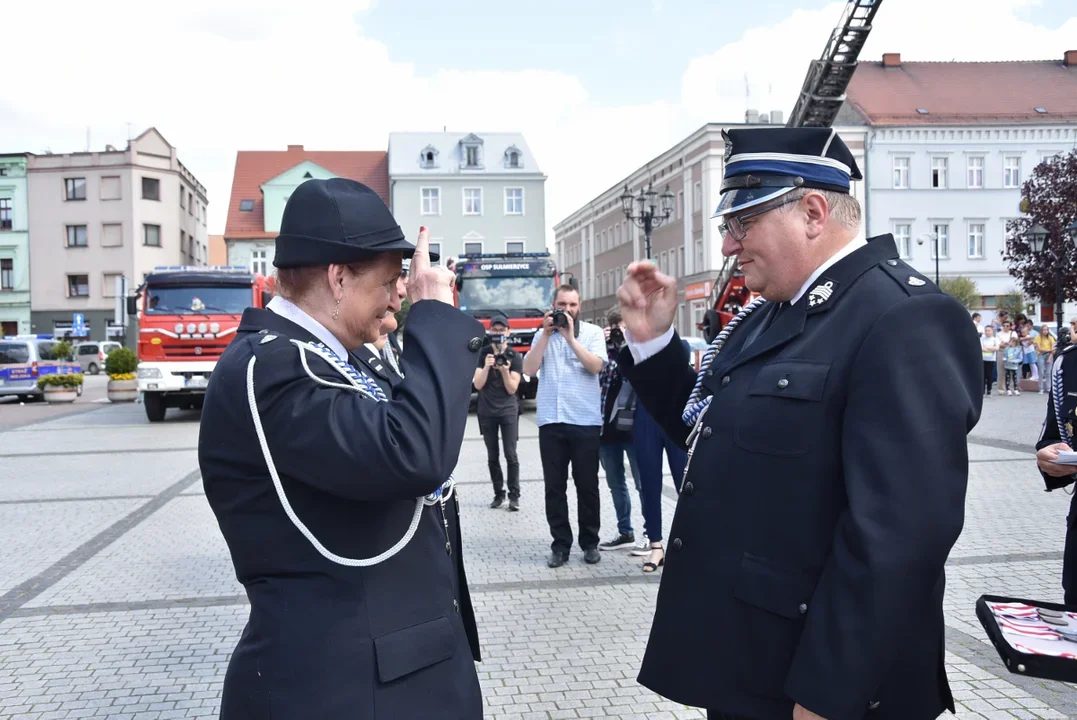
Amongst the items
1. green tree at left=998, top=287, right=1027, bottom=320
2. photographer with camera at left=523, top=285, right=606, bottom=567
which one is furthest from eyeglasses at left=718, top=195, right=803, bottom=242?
green tree at left=998, top=287, right=1027, bottom=320

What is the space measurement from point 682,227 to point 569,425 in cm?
4536

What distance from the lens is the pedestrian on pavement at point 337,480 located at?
1833 mm

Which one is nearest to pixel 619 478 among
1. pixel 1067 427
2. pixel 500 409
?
pixel 500 409

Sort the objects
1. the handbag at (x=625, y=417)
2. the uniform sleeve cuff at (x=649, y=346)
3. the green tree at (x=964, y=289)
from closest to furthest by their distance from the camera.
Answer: the uniform sleeve cuff at (x=649, y=346) → the handbag at (x=625, y=417) → the green tree at (x=964, y=289)

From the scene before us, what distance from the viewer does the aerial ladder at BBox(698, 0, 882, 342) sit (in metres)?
13.7

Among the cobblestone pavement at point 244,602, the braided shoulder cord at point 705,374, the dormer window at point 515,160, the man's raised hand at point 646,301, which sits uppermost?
the dormer window at point 515,160

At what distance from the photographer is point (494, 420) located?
349 inches

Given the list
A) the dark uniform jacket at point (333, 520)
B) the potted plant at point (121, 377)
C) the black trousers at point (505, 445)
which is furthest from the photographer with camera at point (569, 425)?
the potted plant at point (121, 377)

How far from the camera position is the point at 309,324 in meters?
2.05

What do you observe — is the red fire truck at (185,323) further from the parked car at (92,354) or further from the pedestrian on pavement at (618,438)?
the parked car at (92,354)

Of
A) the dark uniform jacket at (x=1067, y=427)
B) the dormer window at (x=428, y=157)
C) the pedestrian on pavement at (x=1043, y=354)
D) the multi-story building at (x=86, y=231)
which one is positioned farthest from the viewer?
the dormer window at (x=428, y=157)

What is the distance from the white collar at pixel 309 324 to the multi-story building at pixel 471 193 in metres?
56.0

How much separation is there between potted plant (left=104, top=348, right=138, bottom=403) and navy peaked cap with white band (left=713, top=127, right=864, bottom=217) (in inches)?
992

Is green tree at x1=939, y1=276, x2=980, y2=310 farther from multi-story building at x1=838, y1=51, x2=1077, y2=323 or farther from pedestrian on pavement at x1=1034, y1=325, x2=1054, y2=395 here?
pedestrian on pavement at x1=1034, y1=325, x2=1054, y2=395
